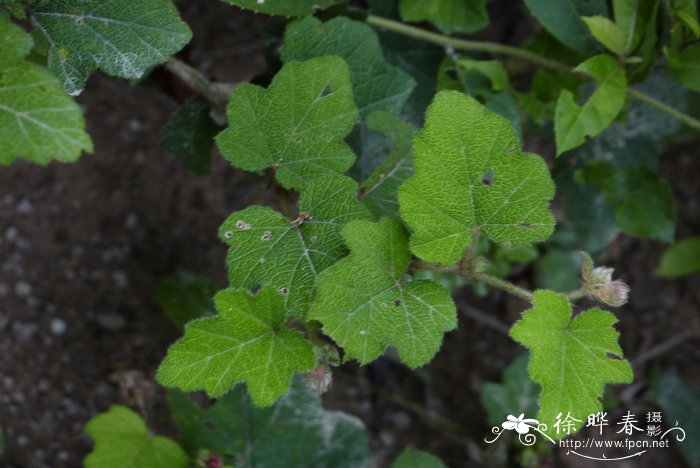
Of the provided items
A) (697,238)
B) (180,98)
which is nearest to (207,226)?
(180,98)

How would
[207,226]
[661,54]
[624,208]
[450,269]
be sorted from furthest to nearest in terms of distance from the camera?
[207,226] → [624,208] → [661,54] → [450,269]

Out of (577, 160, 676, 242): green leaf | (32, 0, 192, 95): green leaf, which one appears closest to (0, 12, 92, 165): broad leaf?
(32, 0, 192, 95): green leaf

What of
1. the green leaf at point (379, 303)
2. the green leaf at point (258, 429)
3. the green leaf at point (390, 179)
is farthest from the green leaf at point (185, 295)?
the green leaf at point (379, 303)

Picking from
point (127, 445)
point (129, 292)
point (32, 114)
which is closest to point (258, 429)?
point (127, 445)

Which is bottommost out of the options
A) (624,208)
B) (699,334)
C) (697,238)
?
(699,334)

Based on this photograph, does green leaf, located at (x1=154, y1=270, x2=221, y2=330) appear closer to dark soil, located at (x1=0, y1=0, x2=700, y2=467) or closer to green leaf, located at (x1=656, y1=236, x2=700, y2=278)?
dark soil, located at (x1=0, y1=0, x2=700, y2=467)

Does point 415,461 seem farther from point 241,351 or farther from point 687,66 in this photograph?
point 687,66

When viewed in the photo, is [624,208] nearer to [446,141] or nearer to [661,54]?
[661,54]

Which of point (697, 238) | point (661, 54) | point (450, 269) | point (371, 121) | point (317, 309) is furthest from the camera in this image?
point (697, 238)
